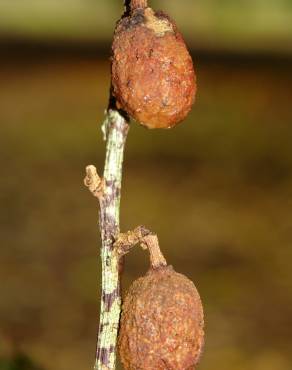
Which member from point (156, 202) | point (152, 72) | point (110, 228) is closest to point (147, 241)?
point (110, 228)

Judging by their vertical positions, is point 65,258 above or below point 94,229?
below

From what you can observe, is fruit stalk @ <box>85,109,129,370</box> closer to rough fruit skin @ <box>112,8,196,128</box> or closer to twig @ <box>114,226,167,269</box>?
twig @ <box>114,226,167,269</box>

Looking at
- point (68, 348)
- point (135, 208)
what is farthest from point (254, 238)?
point (68, 348)

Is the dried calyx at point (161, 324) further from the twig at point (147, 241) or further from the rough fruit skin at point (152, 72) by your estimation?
the rough fruit skin at point (152, 72)

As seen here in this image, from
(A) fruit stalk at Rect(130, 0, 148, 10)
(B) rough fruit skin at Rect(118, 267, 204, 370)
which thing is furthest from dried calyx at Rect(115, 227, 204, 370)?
(A) fruit stalk at Rect(130, 0, 148, 10)

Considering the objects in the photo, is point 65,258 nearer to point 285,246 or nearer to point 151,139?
point 285,246

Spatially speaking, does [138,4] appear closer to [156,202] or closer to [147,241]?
[147,241]

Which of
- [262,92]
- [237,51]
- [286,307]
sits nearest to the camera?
[286,307]

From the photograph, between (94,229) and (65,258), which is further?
(94,229)
